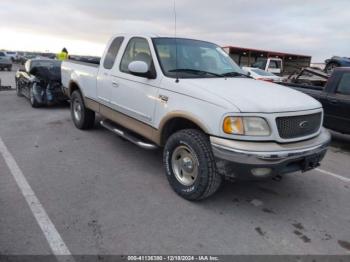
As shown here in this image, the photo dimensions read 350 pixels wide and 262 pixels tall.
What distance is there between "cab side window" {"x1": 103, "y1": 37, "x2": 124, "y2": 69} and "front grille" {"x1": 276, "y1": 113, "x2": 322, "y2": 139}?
10.0 ft

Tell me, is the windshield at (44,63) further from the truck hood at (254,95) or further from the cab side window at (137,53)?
the truck hood at (254,95)

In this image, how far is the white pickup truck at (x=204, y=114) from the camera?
3359 millimetres

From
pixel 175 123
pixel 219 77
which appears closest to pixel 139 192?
pixel 175 123

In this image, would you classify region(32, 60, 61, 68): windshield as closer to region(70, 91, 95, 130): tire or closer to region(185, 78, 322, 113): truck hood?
region(70, 91, 95, 130): tire

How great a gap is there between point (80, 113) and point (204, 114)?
4036mm

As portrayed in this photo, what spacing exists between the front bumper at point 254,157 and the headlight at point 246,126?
4.1 inches

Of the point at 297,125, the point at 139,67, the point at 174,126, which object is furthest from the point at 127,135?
the point at 297,125

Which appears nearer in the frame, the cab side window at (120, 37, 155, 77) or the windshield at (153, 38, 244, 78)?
the windshield at (153, 38, 244, 78)

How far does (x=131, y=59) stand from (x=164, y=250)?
3.03 metres

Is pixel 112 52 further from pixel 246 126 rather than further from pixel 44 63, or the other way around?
pixel 44 63

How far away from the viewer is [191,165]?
3883 millimetres

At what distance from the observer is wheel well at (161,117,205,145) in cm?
400

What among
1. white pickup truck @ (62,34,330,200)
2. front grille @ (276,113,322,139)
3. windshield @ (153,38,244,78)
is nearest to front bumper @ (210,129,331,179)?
white pickup truck @ (62,34,330,200)

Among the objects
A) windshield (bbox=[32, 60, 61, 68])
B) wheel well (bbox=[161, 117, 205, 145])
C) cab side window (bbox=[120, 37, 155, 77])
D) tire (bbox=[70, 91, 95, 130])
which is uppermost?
cab side window (bbox=[120, 37, 155, 77])
